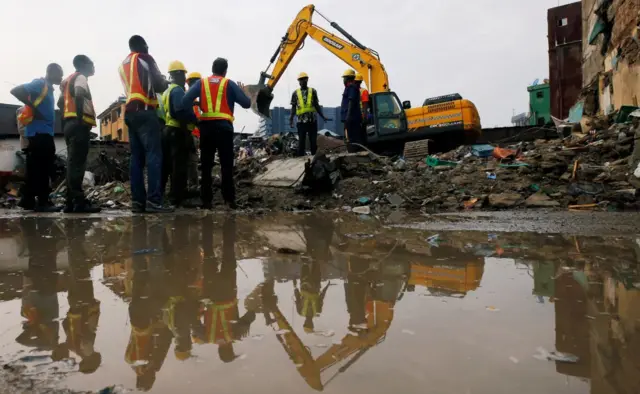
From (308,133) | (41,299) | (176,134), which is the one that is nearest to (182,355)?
(41,299)

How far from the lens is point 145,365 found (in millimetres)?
1198

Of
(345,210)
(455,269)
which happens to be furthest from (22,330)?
(345,210)

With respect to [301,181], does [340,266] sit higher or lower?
lower

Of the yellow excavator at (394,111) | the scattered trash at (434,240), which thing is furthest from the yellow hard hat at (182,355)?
the yellow excavator at (394,111)

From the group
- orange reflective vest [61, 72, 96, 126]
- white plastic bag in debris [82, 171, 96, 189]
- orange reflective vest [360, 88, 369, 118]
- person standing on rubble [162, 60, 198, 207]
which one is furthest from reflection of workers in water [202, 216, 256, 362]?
orange reflective vest [360, 88, 369, 118]

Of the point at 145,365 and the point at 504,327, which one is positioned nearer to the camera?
the point at 145,365

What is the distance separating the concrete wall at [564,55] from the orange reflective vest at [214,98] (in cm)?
2143

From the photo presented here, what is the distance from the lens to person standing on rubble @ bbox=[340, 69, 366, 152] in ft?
29.5

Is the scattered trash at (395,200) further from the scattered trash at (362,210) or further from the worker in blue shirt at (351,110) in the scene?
the worker in blue shirt at (351,110)

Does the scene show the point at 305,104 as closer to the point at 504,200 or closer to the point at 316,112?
the point at 316,112

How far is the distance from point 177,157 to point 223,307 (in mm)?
4194

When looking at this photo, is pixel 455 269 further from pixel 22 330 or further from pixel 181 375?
pixel 22 330

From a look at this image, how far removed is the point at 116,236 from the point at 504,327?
289 cm

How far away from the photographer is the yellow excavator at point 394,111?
10734 millimetres
